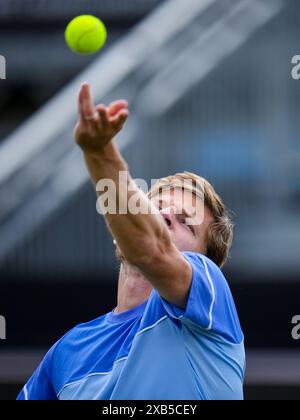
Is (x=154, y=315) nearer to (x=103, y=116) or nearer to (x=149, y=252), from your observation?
(x=149, y=252)

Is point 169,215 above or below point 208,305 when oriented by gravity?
above

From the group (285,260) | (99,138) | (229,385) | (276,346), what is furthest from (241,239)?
(99,138)

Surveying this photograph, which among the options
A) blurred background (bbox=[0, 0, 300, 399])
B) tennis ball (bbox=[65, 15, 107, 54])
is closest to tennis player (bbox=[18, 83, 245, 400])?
tennis ball (bbox=[65, 15, 107, 54])

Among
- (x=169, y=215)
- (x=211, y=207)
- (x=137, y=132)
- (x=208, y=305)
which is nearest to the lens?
(x=208, y=305)

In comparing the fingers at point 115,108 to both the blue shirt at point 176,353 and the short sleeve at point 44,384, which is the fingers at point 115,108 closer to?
the blue shirt at point 176,353

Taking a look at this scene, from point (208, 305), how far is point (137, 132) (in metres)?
2.94

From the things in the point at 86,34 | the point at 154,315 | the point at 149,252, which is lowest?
the point at 154,315

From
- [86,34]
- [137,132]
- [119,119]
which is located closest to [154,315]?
[119,119]

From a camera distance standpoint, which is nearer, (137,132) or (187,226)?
(187,226)

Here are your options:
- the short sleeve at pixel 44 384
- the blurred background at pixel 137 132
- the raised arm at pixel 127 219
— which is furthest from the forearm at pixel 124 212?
the blurred background at pixel 137 132

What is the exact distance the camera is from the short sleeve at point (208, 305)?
→ 1.83 meters

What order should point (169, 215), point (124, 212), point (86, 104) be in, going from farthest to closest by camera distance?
point (169, 215) → point (124, 212) → point (86, 104)

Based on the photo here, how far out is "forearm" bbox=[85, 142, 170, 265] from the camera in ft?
5.56

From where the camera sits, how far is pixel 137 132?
4707mm
